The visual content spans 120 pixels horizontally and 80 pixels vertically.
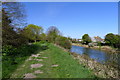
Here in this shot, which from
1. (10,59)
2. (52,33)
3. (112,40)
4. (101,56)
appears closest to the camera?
(10,59)

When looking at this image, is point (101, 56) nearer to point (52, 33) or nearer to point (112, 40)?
point (112, 40)

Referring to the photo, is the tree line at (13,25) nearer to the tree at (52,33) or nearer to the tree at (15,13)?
the tree at (15,13)

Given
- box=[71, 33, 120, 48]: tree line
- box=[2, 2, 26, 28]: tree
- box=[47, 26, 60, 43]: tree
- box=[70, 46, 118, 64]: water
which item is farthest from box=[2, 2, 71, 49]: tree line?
box=[47, 26, 60, 43]: tree

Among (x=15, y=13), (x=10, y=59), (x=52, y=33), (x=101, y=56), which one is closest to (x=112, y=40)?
(x=101, y=56)

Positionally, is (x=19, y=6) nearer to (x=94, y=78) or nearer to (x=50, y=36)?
(x=94, y=78)

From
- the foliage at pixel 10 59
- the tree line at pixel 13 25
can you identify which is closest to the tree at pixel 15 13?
the tree line at pixel 13 25

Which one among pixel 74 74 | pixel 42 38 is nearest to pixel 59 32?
pixel 42 38

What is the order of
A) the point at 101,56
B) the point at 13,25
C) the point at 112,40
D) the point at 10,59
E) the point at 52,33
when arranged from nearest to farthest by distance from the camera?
the point at 10,59
the point at 13,25
the point at 101,56
the point at 112,40
the point at 52,33

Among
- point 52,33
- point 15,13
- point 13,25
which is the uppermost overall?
point 15,13

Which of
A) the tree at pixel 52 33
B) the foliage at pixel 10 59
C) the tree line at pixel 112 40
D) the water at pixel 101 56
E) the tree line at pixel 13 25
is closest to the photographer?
the foliage at pixel 10 59

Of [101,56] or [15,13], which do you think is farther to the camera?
[101,56]

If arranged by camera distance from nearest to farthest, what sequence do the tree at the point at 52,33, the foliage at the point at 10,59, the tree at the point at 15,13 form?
the foliage at the point at 10,59 < the tree at the point at 15,13 < the tree at the point at 52,33

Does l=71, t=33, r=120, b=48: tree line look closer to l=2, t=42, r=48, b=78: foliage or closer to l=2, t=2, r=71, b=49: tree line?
l=2, t=42, r=48, b=78: foliage

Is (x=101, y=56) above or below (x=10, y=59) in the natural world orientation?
below
